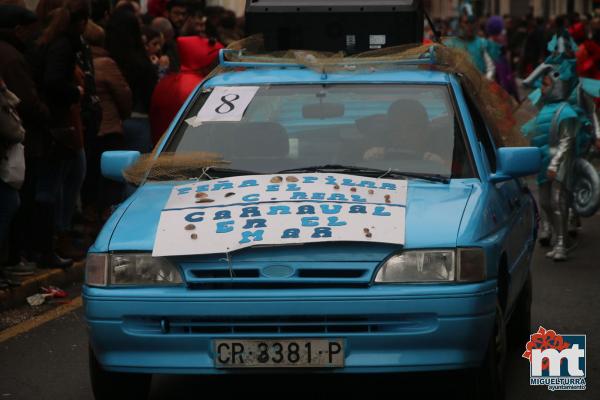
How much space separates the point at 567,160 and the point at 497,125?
11.6 feet

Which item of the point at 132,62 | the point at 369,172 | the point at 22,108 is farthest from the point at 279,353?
the point at 132,62

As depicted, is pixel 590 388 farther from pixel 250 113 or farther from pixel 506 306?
pixel 250 113

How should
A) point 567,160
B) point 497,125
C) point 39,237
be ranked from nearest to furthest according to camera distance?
point 497,125 → point 39,237 → point 567,160

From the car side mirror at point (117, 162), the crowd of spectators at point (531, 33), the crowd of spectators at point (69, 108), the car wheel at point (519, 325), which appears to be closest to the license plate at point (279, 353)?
the car side mirror at point (117, 162)

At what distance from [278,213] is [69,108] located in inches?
184

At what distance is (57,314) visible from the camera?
9539 millimetres

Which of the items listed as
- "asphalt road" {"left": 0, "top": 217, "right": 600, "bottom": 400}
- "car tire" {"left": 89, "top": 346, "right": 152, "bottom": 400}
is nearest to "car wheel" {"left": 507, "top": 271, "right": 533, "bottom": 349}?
"asphalt road" {"left": 0, "top": 217, "right": 600, "bottom": 400}

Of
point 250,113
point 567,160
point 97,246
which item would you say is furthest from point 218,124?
point 567,160

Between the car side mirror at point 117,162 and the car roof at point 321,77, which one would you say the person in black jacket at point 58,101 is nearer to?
the car roof at point 321,77

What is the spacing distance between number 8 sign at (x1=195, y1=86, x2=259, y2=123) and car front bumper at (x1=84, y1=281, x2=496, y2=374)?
1.63 meters

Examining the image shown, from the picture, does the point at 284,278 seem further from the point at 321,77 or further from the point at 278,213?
the point at 321,77

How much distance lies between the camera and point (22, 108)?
9844 mm

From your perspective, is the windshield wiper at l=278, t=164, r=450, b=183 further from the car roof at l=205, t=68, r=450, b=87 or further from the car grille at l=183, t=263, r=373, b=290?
the car grille at l=183, t=263, r=373, b=290

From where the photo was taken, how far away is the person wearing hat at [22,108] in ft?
31.8
